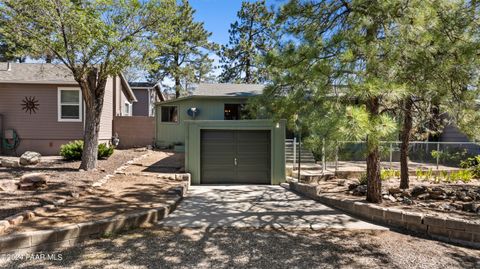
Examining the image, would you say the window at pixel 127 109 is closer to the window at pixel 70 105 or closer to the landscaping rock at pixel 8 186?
the window at pixel 70 105

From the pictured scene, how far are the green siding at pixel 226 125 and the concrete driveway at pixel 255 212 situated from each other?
1.34m

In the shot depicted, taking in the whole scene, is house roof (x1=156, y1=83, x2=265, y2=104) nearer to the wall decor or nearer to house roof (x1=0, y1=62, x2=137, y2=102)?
house roof (x1=0, y1=62, x2=137, y2=102)

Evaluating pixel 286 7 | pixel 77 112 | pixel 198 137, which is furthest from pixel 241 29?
pixel 286 7

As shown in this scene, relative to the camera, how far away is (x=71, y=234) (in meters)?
4.52

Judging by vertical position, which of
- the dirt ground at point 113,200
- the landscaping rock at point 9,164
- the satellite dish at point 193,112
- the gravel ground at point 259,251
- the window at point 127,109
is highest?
the window at point 127,109

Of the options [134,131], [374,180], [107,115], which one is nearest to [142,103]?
[134,131]

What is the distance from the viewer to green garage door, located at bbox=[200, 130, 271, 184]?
401 inches

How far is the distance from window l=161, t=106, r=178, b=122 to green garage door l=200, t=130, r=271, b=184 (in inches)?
281

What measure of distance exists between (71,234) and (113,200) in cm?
202

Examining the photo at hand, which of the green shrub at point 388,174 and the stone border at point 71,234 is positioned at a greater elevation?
A: the green shrub at point 388,174

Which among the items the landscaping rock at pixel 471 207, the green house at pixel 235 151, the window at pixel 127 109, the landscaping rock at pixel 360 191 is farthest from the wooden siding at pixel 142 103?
the landscaping rock at pixel 471 207

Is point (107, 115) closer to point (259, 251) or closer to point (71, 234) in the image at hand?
point (71, 234)

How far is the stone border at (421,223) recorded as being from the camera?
4.96 metres

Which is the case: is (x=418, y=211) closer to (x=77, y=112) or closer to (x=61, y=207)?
(x=61, y=207)
